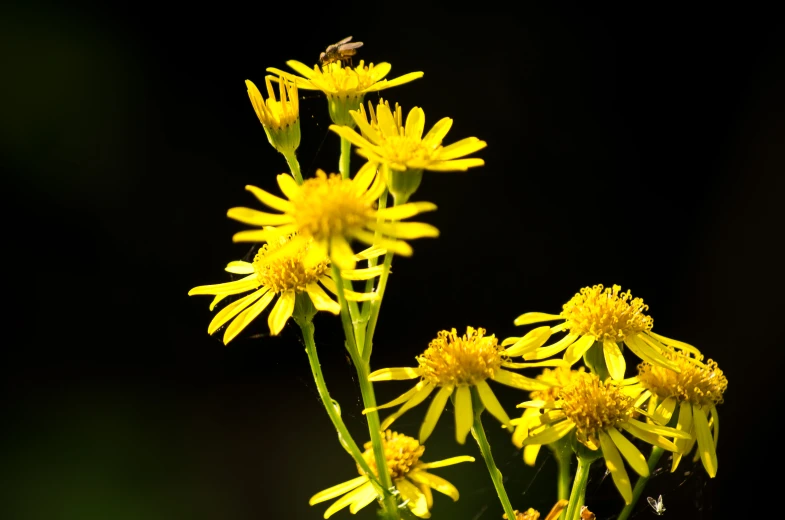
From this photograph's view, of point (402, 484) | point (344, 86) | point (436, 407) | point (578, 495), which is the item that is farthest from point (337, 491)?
point (344, 86)

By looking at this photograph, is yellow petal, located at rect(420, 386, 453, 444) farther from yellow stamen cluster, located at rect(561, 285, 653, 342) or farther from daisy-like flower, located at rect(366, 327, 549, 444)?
yellow stamen cluster, located at rect(561, 285, 653, 342)

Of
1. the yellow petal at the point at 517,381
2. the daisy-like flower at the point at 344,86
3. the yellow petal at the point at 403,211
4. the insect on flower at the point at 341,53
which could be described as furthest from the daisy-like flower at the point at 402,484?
the insect on flower at the point at 341,53

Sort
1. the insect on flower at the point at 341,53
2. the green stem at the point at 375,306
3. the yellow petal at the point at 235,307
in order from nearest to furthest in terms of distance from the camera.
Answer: the green stem at the point at 375,306, the yellow petal at the point at 235,307, the insect on flower at the point at 341,53

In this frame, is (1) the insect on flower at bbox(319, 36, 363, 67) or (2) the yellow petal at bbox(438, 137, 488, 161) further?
(1) the insect on flower at bbox(319, 36, 363, 67)

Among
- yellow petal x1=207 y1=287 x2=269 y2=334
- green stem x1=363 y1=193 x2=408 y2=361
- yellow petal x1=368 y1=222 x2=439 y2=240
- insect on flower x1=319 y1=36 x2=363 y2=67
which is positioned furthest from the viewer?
insect on flower x1=319 y1=36 x2=363 y2=67

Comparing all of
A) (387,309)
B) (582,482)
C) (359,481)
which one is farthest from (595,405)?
(387,309)

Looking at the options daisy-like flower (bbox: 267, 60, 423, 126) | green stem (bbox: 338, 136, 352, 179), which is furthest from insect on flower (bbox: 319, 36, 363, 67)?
green stem (bbox: 338, 136, 352, 179)

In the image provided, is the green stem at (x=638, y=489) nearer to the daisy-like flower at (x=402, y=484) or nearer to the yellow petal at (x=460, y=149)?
the daisy-like flower at (x=402, y=484)

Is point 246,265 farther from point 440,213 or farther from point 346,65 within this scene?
point 440,213

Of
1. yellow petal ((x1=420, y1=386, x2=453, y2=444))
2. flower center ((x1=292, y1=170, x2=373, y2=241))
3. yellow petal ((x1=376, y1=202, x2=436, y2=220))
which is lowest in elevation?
yellow petal ((x1=420, y1=386, x2=453, y2=444))
